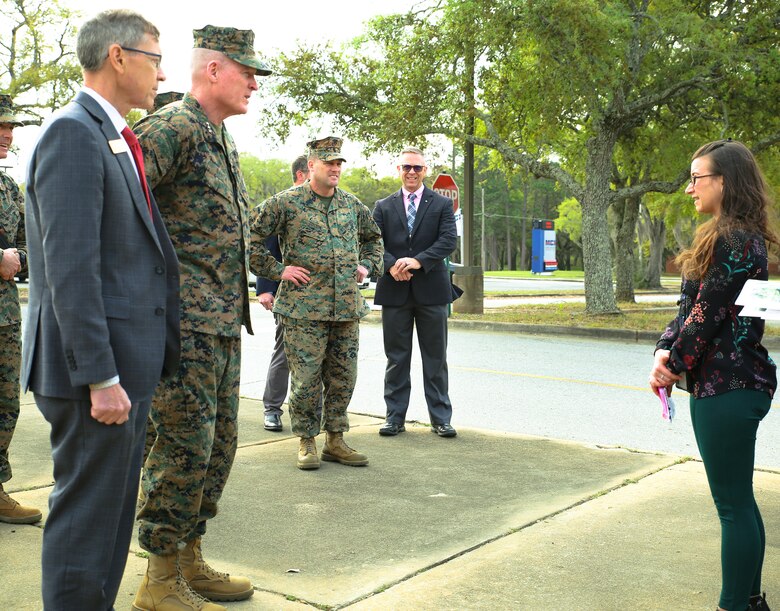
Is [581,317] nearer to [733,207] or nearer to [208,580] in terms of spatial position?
[733,207]

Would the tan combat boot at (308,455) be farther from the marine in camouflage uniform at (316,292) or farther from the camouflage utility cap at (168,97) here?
the camouflage utility cap at (168,97)

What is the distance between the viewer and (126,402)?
2.65 metres

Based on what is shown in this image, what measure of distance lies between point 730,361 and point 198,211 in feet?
6.74

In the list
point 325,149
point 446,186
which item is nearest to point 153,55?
point 325,149

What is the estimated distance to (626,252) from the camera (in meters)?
25.7

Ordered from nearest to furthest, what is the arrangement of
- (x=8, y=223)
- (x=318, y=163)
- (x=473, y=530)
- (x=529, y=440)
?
(x=473, y=530) < (x=8, y=223) < (x=318, y=163) < (x=529, y=440)

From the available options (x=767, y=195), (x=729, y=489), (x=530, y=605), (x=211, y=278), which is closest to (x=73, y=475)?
(x=211, y=278)

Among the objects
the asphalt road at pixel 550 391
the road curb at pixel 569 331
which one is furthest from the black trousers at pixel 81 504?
the road curb at pixel 569 331

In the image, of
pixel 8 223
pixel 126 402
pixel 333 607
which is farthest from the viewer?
pixel 8 223

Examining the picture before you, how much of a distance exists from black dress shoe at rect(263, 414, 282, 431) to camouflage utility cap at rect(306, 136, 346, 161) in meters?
2.26

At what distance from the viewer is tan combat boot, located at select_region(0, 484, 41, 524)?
4.55 m

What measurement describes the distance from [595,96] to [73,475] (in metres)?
15.6

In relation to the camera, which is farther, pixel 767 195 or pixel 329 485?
pixel 329 485

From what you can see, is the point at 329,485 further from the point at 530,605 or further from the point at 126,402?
the point at 126,402
